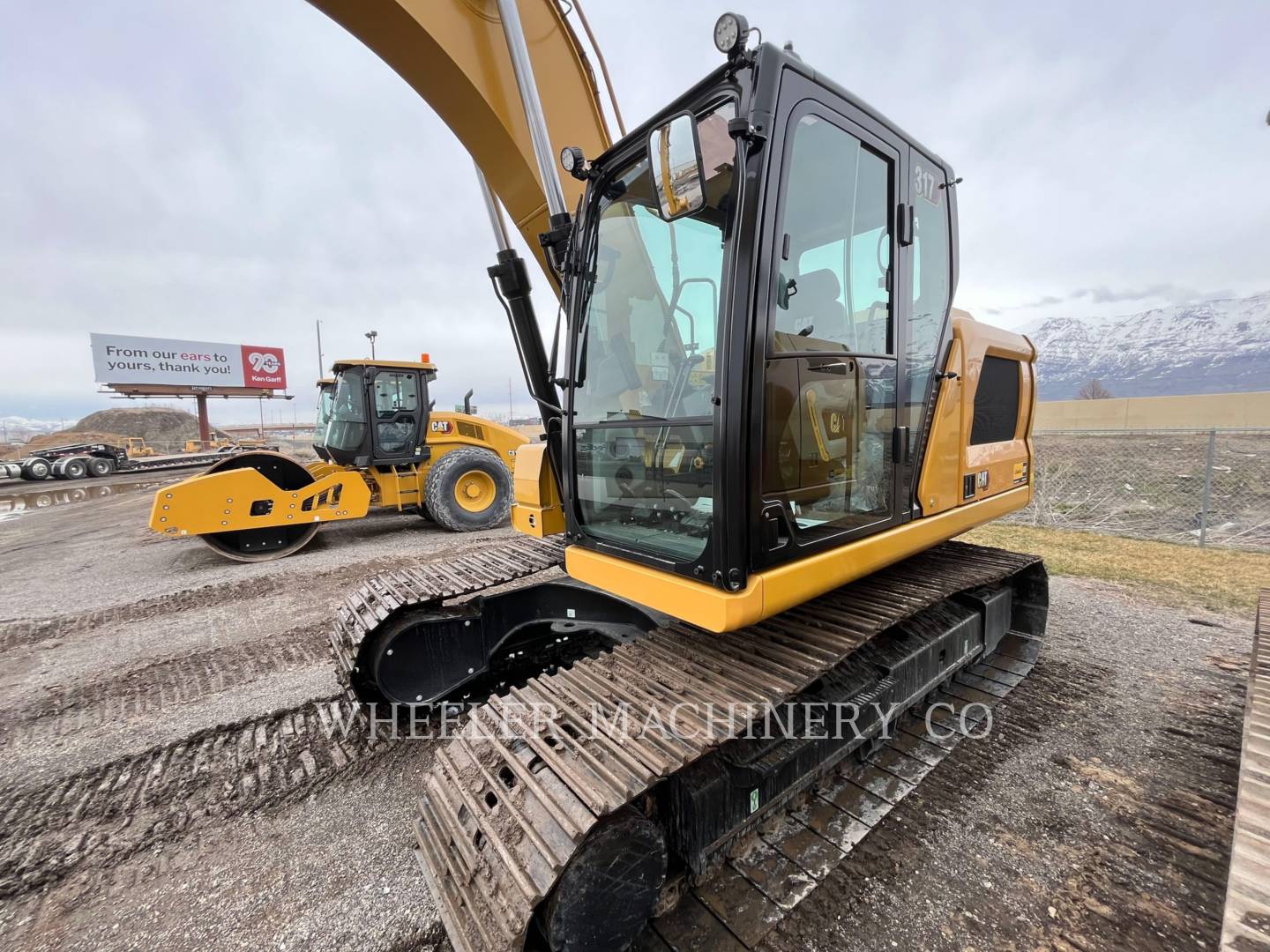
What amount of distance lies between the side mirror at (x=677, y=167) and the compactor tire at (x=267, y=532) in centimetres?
673

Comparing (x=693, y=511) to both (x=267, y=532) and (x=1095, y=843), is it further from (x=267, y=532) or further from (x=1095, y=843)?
(x=267, y=532)

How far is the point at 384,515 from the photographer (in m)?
9.41

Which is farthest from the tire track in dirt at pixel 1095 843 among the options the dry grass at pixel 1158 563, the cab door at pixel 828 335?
the dry grass at pixel 1158 563

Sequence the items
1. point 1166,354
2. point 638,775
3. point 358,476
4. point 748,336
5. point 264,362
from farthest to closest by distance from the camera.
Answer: point 1166,354 → point 264,362 → point 358,476 → point 748,336 → point 638,775

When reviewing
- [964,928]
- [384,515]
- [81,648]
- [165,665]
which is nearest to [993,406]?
[964,928]

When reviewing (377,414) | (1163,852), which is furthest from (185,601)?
(1163,852)

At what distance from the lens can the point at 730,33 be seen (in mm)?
1620

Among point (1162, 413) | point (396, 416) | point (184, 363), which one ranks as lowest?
point (1162, 413)

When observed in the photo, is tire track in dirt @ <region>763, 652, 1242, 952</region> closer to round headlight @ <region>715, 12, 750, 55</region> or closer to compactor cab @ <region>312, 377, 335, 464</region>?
round headlight @ <region>715, 12, 750, 55</region>

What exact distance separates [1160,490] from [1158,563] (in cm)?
525

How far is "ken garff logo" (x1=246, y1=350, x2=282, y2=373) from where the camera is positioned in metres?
39.1

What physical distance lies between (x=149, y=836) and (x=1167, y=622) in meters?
6.08

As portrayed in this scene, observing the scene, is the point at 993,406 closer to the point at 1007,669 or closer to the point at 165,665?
the point at 1007,669

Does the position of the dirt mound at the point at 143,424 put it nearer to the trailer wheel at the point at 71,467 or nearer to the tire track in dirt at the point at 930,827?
the trailer wheel at the point at 71,467
